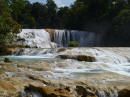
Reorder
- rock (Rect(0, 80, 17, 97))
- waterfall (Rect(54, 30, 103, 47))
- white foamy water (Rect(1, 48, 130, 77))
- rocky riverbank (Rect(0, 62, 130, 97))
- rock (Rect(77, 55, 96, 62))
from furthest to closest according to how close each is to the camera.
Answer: waterfall (Rect(54, 30, 103, 47)), rock (Rect(77, 55, 96, 62)), white foamy water (Rect(1, 48, 130, 77)), rocky riverbank (Rect(0, 62, 130, 97)), rock (Rect(0, 80, 17, 97))

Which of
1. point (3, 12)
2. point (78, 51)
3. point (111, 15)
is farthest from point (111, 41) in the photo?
point (3, 12)

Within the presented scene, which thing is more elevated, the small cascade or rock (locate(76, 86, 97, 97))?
rock (locate(76, 86, 97, 97))

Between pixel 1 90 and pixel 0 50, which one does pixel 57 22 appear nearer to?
pixel 0 50

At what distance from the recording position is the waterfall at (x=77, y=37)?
30.7 meters

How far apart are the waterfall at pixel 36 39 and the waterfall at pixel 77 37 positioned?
198cm

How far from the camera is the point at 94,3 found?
125ft

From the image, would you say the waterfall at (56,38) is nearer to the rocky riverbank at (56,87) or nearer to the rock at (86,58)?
the rock at (86,58)

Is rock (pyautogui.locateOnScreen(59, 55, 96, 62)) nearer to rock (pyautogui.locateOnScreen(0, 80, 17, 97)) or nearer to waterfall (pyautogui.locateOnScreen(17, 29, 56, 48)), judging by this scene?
rock (pyautogui.locateOnScreen(0, 80, 17, 97))

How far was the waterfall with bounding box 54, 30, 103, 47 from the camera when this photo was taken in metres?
30.7

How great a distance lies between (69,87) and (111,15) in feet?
101

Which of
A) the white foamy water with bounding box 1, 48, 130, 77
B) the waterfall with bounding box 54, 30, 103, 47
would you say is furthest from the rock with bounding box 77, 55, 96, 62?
the waterfall with bounding box 54, 30, 103, 47

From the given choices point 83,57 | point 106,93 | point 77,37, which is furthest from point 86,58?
point 77,37

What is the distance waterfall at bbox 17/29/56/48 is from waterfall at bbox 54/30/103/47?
6.50 feet

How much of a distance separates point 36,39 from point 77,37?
722cm
